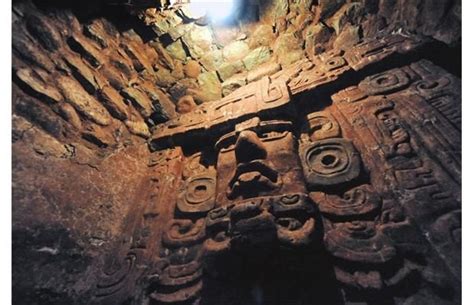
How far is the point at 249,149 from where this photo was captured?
6.53 feet

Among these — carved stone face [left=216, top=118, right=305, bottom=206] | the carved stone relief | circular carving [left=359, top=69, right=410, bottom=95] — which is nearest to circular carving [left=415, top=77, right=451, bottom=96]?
the carved stone relief

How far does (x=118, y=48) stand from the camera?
293cm

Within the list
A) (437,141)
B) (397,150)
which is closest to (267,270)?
(397,150)

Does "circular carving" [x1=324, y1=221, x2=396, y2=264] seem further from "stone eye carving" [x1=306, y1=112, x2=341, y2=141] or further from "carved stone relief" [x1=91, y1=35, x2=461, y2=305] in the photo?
"stone eye carving" [x1=306, y1=112, x2=341, y2=141]

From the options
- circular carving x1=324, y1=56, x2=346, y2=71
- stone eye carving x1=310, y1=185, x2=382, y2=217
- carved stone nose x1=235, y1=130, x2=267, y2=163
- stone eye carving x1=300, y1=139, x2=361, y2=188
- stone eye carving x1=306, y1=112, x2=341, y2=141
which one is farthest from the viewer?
circular carving x1=324, y1=56, x2=346, y2=71

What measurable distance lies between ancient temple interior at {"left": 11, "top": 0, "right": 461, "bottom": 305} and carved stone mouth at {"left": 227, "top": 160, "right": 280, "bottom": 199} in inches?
0.4

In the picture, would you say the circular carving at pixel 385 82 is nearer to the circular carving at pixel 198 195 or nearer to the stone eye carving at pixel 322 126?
the stone eye carving at pixel 322 126

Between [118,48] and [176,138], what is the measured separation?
1.22 meters

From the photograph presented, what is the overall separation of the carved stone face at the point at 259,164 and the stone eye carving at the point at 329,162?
82 mm

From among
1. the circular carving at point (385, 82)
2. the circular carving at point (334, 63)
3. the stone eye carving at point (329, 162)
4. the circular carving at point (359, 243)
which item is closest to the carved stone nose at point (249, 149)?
the stone eye carving at point (329, 162)

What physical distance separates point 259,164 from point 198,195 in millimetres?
639

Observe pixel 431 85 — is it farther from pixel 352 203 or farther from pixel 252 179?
pixel 252 179

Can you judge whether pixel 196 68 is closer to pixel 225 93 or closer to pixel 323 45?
pixel 225 93

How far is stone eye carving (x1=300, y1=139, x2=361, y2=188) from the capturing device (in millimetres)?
1764
